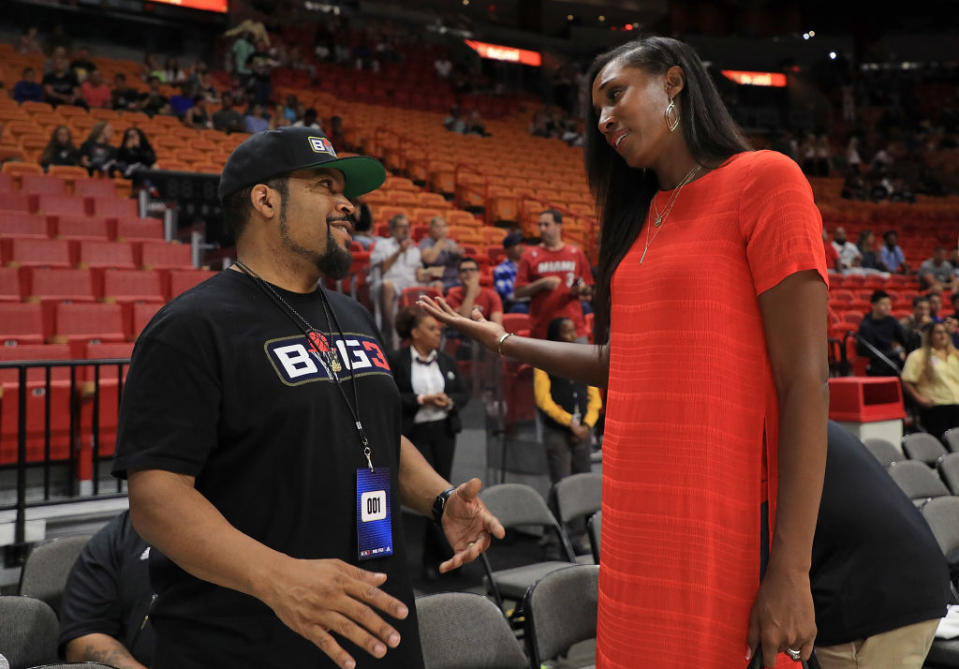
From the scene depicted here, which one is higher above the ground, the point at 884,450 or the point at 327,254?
the point at 327,254

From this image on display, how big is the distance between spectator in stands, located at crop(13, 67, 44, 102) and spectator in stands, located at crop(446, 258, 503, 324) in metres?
8.31

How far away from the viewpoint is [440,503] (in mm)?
1714

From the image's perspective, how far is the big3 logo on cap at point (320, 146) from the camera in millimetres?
1670

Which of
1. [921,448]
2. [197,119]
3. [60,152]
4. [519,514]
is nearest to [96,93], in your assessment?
[197,119]

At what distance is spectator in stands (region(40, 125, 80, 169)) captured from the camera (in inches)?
362

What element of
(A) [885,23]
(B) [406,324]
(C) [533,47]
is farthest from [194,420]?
(A) [885,23]

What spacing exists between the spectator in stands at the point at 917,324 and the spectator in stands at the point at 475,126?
1011cm

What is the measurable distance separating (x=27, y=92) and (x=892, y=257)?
12834 millimetres

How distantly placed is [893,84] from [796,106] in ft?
8.07

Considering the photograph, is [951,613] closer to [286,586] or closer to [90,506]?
[286,586]

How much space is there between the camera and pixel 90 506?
4.17 m

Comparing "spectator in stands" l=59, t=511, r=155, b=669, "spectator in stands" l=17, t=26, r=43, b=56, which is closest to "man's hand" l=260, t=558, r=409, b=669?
"spectator in stands" l=59, t=511, r=155, b=669

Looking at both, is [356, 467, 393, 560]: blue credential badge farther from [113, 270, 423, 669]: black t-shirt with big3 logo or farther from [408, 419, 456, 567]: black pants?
[408, 419, 456, 567]: black pants

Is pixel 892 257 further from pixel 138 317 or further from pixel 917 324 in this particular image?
pixel 138 317
